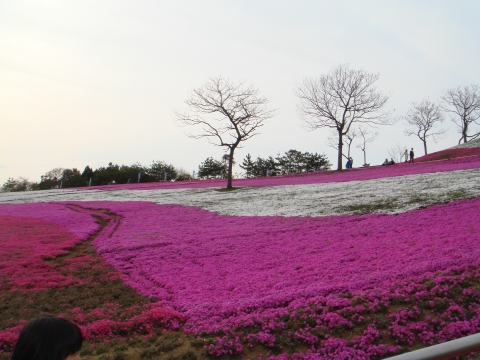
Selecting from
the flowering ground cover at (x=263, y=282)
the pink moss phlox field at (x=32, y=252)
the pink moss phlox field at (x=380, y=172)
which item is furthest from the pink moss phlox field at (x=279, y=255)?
the pink moss phlox field at (x=380, y=172)

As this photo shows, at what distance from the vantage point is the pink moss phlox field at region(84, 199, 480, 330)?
363 inches

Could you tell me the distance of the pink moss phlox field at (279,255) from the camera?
363 inches

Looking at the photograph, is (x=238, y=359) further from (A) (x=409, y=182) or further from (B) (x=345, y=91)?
(B) (x=345, y=91)

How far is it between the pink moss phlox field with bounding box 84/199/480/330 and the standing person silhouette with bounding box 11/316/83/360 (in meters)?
5.13

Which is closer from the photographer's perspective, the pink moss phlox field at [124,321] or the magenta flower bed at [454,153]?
the pink moss phlox field at [124,321]

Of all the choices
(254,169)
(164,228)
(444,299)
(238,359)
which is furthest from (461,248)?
(254,169)

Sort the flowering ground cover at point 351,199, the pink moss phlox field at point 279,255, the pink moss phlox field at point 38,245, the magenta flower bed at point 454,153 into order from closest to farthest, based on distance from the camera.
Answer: the pink moss phlox field at point 279,255, the pink moss phlox field at point 38,245, the flowering ground cover at point 351,199, the magenta flower bed at point 454,153

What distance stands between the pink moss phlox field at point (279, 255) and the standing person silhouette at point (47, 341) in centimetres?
513

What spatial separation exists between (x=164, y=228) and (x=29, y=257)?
6.31m

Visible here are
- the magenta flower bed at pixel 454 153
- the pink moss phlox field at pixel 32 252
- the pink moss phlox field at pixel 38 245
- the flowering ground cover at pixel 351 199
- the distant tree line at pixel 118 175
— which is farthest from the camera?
the distant tree line at pixel 118 175

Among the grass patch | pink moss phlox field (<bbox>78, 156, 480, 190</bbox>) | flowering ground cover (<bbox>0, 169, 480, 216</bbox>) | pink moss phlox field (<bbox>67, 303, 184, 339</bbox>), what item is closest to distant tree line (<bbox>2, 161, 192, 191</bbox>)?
pink moss phlox field (<bbox>78, 156, 480, 190</bbox>)

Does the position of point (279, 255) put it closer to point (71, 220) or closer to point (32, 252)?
point (32, 252)

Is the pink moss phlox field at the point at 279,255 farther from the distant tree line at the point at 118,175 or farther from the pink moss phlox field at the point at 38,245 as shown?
the distant tree line at the point at 118,175

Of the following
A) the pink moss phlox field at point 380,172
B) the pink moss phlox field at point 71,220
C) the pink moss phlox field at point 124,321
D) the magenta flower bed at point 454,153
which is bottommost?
the pink moss phlox field at point 124,321
